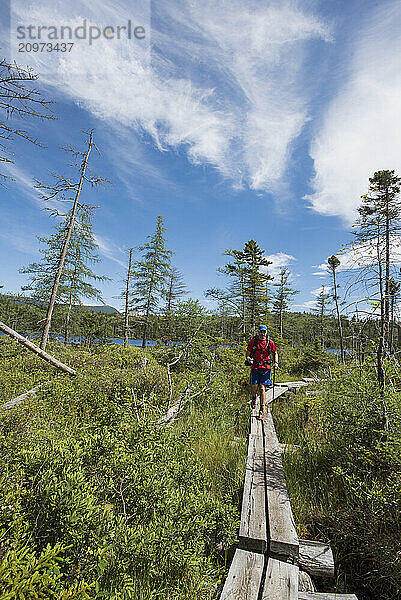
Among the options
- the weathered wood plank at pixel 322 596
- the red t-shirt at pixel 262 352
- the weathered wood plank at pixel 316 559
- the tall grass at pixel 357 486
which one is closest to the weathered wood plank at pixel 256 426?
the tall grass at pixel 357 486

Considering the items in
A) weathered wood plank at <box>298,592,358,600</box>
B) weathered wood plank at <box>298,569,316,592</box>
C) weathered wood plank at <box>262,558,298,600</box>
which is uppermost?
weathered wood plank at <box>262,558,298,600</box>

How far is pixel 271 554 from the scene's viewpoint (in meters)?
2.67

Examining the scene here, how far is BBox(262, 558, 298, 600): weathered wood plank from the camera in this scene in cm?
217

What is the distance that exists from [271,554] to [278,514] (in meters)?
0.40

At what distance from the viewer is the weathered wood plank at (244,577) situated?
2176mm

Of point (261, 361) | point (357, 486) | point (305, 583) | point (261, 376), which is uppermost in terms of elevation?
point (261, 361)

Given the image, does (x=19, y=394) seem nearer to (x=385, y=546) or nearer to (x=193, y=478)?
(x=193, y=478)

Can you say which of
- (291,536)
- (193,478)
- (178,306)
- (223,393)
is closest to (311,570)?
(291,536)

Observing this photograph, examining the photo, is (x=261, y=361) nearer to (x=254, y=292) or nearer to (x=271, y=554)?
(x=271, y=554)

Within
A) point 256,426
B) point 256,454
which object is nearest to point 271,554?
point 256,454

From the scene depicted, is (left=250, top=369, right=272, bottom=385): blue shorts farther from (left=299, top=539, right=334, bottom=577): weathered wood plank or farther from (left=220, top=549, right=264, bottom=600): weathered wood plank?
(left=220, top=549, right=264, bottom=600): weathered wood plank

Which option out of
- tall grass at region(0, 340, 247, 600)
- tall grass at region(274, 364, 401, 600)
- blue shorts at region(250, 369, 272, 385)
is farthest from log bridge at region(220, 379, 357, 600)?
blue shorts at region(250, 369, 272, 385)

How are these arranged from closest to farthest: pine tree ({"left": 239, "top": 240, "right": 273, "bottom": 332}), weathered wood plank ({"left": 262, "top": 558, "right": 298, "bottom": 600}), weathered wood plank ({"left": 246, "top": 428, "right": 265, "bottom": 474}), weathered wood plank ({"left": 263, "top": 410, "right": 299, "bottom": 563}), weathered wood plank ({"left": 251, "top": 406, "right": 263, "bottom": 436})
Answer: weathered wood plank ({"left": 262, "top": 558, "right": 298, "bottom": 600}) < weathered wood plank ({"left": 263, "top": 410, "right": 299, "bottom": 563}) < weathered wood plank ({"left": 246, "top": 428, "right": 265, "bottom": 474}) < weathered wood plank ({"left": 251, "top": 406, "right": 263, "bottom": 436}) < pine tree ({"left": 239, "top": 240, "right": 273, "bottom": 332})

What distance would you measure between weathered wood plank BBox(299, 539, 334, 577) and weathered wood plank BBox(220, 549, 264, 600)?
686mm
